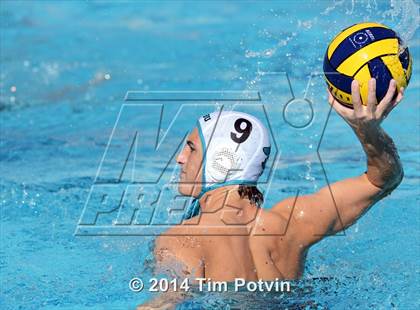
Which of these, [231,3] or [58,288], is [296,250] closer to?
[58,288]

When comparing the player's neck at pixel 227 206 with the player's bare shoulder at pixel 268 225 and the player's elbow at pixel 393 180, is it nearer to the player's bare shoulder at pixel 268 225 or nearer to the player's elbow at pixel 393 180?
the player's bare shoulder at pixel 268 225


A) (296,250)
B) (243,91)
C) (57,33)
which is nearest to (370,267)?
(296,250)

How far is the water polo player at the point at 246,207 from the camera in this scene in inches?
143

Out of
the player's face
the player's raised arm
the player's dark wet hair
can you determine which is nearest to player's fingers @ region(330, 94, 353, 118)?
the player's raised arm

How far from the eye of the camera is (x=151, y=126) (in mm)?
7562

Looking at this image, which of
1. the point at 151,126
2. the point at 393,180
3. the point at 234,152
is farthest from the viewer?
the point at 151,126

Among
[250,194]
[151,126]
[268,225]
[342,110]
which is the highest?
[151,126]

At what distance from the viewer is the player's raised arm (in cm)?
356

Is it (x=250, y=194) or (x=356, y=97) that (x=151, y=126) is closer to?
(x=250, y=194)

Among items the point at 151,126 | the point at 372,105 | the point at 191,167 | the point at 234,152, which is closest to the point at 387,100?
the point at 372,105

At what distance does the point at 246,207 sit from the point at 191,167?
1.04ft

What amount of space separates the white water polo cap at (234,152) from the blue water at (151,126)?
1.69 ft

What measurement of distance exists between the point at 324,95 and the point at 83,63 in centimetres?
299

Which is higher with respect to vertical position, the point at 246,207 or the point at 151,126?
the point at 151,126
